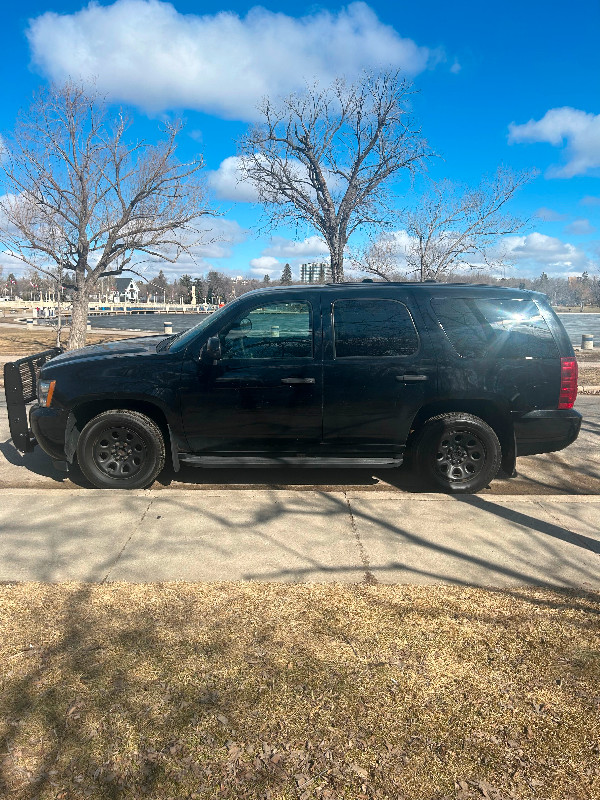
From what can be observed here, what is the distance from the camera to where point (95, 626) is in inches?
110

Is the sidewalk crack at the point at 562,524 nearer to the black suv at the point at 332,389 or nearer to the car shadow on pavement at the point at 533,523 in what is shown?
the car shadow on pavement at the point at 533,523

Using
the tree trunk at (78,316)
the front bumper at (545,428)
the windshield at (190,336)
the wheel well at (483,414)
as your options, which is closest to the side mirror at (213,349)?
the windshield at (190,336)

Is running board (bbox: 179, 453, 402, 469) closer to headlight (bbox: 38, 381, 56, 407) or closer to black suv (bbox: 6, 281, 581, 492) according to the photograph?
black suv (bbox: 6, 281, 581, 492)

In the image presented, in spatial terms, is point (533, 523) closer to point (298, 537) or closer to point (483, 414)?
point (483, 414)

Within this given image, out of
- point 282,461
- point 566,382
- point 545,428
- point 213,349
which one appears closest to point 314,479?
point 282,461

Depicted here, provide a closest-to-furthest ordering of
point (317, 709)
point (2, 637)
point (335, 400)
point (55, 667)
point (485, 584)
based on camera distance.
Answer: point (317, 709) → point (55, 667) → point (2, 637) → point (485, 584) → point (335, 400)

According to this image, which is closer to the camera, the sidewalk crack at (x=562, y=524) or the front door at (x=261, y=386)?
the sidewalk crack at (x=562, y=524)

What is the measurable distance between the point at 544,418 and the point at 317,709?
3474 millimetres

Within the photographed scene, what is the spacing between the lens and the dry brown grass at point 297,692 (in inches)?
76.4

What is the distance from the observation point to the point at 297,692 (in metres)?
2.35

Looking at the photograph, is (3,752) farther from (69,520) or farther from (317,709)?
(69,520)

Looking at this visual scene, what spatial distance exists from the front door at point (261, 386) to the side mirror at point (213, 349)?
6 cm

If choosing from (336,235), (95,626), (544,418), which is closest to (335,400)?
(544,418)

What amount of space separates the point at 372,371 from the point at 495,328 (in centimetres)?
116
